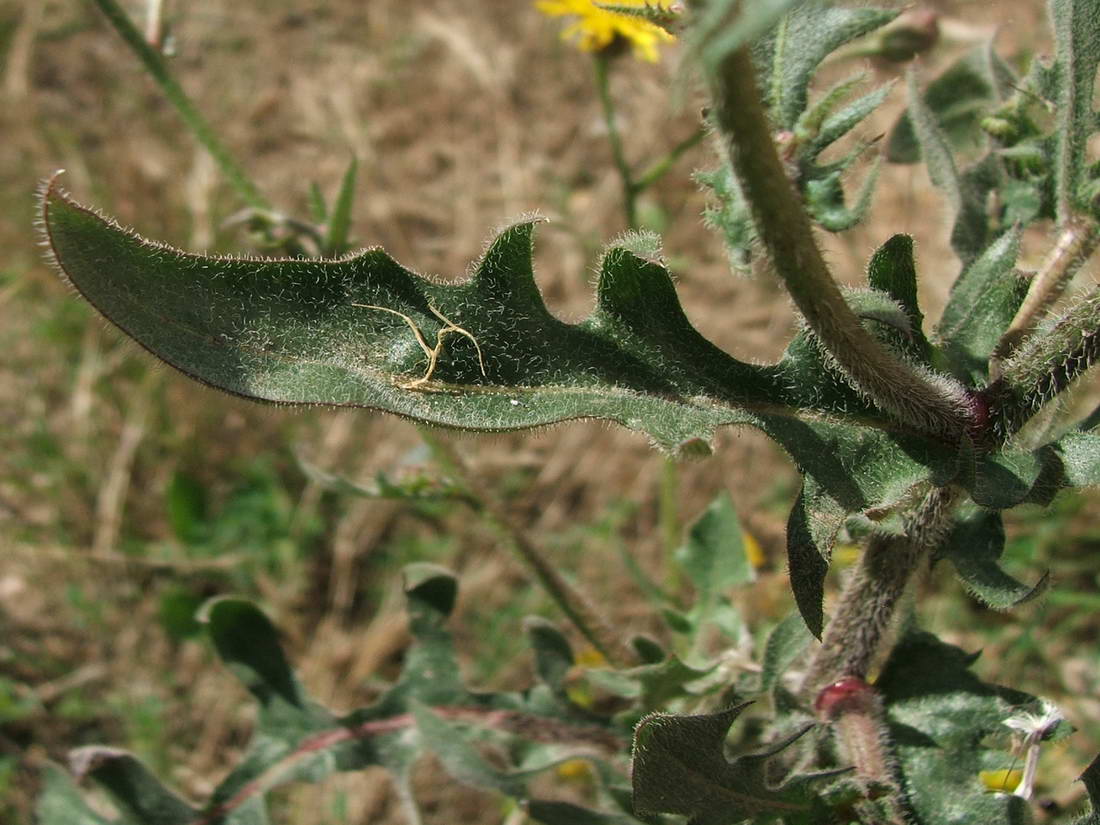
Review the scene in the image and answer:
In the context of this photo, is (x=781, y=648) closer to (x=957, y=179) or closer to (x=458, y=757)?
(x=458, y=757)

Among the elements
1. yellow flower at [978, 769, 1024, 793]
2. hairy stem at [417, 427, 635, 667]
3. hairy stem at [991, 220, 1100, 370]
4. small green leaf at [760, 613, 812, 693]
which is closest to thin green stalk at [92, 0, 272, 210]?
hairy stem at [417, 427, 635, 667]

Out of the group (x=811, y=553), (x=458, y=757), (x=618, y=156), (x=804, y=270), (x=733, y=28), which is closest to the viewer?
(x=733, y=28)

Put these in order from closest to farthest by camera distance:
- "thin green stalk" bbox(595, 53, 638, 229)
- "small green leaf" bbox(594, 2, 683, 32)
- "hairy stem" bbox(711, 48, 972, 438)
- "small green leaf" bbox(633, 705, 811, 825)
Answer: "hairy stem" bbox(711, 48, 972, 438)
"small green leaf" bbox(594, 2, 683, 32)
"small green leaf" bbox(633, 705, 811, 825)
"thin green stalk" bbox(595, 53, 638, 229)

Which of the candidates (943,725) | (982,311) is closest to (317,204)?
(982,311)

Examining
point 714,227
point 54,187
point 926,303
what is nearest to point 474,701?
point 714,227

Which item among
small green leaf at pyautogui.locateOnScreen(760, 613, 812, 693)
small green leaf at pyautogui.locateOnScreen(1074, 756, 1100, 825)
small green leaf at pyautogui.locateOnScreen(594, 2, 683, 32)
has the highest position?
small green leaf at pyautogui.locateOnScreen(594, 2, 683, 32)

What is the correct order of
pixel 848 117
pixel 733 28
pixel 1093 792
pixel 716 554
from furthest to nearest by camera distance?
pixel 716 554, pixel 848 117, pixel 1093 792, pixel 733 28

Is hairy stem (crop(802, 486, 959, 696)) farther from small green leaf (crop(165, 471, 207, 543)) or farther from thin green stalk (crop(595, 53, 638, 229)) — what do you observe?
small green leaf (crop(165, 471, 207, 543))
